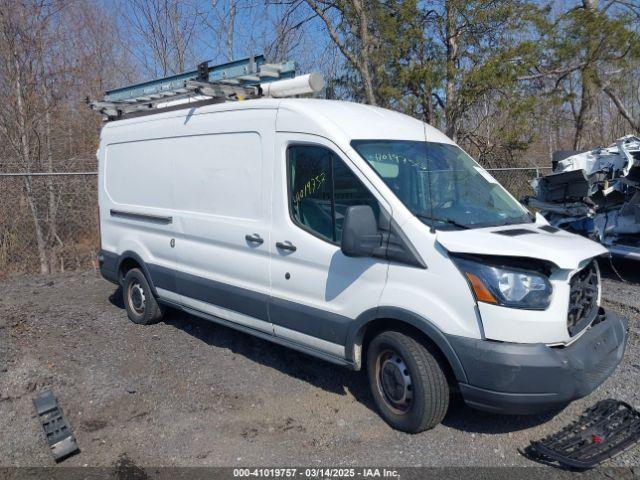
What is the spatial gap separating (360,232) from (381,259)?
288mm

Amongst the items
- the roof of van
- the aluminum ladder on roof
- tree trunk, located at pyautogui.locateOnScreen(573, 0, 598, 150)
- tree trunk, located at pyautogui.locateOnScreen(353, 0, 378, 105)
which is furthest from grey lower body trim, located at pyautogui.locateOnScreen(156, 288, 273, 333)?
tree trunk, located at pyautogui.locateOnScreen(573, 0, 598, 150)

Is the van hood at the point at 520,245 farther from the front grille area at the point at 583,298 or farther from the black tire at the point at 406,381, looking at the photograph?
the black tire at the point at 406,381

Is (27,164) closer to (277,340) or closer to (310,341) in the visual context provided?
(277,340)

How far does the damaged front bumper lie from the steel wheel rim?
0.41 m

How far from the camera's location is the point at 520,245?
141 inches

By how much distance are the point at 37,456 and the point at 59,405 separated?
2.29ft

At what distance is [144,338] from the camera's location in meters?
6.10

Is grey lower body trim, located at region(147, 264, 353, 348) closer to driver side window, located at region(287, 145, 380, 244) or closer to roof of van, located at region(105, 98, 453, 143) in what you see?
driver side window, located at region(287, 145, 380, 244)

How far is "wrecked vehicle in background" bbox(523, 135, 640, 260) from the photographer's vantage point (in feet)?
25.9

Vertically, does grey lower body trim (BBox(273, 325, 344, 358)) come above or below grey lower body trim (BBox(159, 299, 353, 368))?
above

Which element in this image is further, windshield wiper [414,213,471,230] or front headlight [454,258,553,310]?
windshield wiper [414,213,471,230]

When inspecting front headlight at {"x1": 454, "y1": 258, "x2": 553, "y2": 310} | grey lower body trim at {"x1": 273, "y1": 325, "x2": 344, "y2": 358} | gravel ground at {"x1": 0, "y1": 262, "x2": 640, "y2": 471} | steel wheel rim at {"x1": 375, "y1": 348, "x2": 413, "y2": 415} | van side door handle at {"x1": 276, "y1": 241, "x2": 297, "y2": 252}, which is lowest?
gravel ground at {"x1": 0, "y1": 262, "x2": 640, "y2": 471}

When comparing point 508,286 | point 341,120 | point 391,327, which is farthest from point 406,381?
point 341,120

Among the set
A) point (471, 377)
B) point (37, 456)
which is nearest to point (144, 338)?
point (37, 456)
